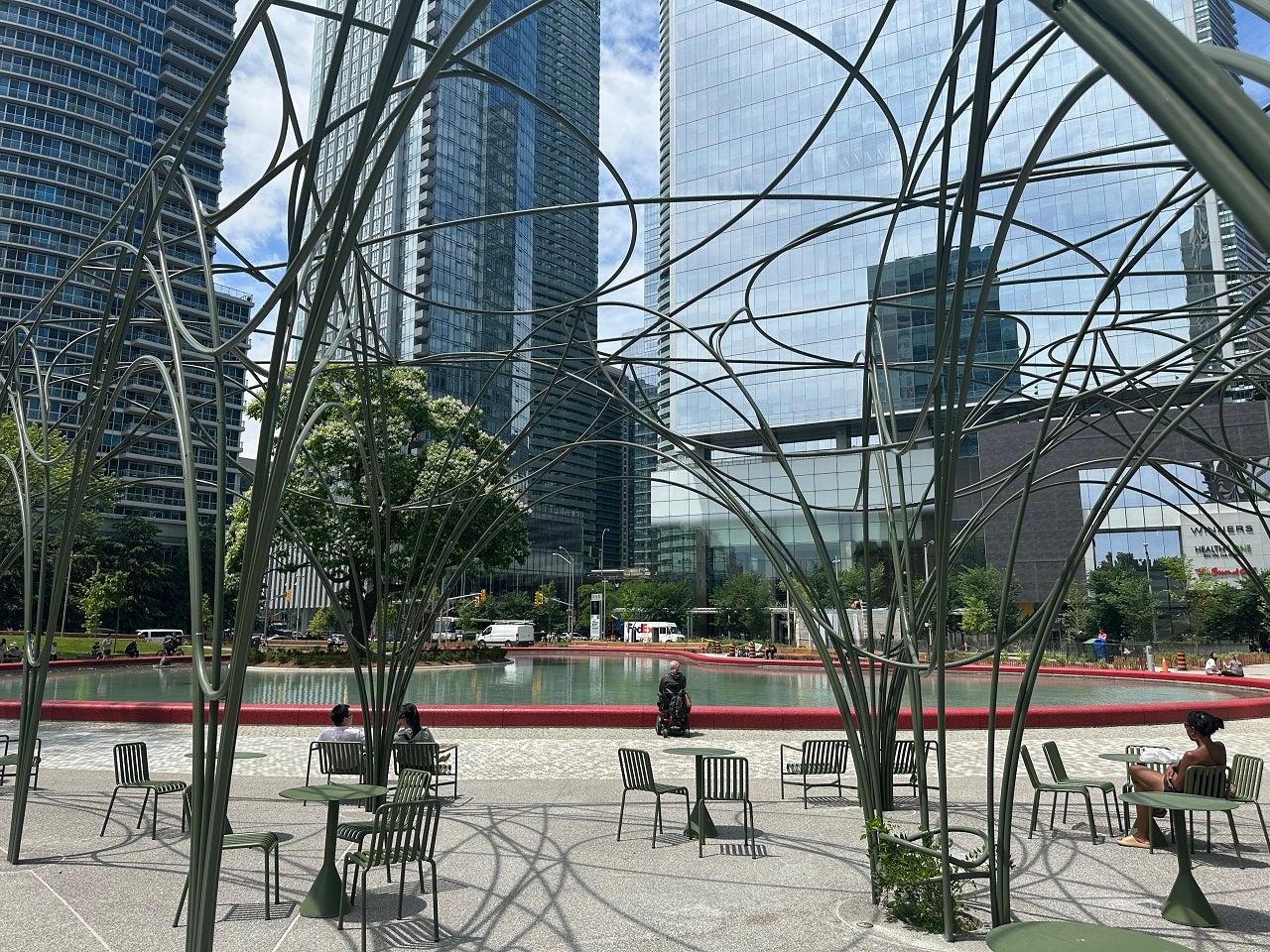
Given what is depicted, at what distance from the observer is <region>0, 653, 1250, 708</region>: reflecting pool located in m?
24.1

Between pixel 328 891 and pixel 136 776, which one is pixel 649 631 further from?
pixel 328 891

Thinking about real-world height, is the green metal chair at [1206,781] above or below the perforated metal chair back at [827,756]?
above

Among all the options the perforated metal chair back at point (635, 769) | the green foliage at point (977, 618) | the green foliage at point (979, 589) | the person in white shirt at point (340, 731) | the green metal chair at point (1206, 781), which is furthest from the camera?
the green foliage at point (979, 589)

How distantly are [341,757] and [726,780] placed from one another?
4.70 metres

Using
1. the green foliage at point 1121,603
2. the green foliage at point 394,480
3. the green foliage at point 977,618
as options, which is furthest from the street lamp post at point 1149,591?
the green foliage at point 394,480

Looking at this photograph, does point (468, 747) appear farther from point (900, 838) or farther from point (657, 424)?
point (900, 838)

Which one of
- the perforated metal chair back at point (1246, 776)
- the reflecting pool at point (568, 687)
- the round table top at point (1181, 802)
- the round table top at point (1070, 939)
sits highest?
the round table top at point (1070, 939)

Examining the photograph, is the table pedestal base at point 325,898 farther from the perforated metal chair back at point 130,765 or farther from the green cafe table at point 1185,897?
the green cafe table at point 1185,897

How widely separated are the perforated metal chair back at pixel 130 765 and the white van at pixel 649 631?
211ft

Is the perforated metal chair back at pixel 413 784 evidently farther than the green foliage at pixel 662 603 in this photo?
No

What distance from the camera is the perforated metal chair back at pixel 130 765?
370 inches

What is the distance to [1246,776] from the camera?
8891 mm

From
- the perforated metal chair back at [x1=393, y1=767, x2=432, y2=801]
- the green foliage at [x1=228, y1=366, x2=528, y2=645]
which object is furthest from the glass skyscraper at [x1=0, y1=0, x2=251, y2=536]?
the perforated metal chair back at [x1=393, y1=767, x2=432, y2=801]

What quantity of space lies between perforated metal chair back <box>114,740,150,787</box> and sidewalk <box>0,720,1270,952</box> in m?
0.49
